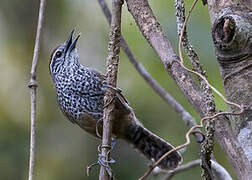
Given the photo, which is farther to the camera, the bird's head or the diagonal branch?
the bird's head

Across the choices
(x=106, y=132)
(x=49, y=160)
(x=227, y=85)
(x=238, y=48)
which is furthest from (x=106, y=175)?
(x=49, y=160)

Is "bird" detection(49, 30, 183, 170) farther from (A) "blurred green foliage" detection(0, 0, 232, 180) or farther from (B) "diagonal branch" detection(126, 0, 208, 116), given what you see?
(B) "diagonal branch" detection(126, 0, 208, 116)

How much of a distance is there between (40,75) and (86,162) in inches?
43.2

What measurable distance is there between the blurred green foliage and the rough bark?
263 centimetres

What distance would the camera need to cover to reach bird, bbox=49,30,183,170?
3.36m

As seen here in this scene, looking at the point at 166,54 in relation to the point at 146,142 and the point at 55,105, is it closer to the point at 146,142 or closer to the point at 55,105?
the point at 146,142

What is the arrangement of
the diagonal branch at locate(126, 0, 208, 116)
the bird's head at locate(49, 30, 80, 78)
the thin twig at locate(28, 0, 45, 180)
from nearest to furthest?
the diagonal branch at locate(126, 0, 208, 116) < the thin twig at locate(28, 0, 45, 180) < the bird's head at locate(49, 30, 80, 78)

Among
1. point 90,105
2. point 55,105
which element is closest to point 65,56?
point 90,105

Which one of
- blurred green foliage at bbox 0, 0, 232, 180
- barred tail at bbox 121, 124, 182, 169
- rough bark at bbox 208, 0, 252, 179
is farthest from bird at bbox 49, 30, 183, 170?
rough bark at bbox 208, 0, 252, 179

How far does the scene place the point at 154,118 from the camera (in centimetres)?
498

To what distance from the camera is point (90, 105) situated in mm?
3385

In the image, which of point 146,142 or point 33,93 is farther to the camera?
point 146,142

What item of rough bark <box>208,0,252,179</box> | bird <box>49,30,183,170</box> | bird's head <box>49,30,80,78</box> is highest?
bird's head <box>49,30,80,78</box>

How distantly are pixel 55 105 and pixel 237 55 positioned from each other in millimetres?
3805
